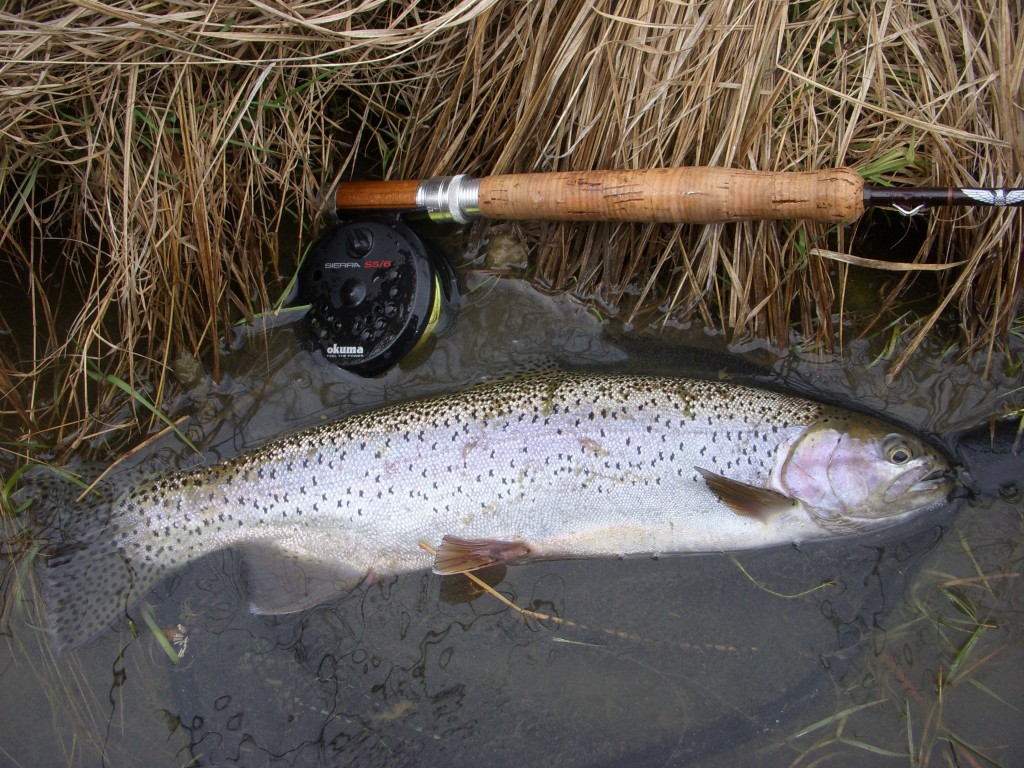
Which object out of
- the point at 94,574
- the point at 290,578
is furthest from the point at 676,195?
the point at 94,574

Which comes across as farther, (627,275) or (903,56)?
(627,275)

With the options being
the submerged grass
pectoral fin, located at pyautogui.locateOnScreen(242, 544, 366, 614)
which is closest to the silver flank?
pectoral fin, located at pyautogui.locateOnScreen(242, 544, 366, 614)

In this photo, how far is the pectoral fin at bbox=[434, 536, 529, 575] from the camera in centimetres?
201

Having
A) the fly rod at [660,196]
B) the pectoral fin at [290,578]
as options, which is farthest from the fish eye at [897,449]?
the pectoral fin at [290,578]

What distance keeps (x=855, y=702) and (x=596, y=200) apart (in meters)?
1.68

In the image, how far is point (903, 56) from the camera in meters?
1.98

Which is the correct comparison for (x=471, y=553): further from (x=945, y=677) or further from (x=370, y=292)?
(x=945, y=677)

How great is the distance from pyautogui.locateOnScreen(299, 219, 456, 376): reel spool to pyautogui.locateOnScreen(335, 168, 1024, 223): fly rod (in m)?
0.11

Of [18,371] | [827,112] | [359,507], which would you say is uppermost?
[827,112]

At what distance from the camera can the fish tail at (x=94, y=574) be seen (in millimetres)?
2117

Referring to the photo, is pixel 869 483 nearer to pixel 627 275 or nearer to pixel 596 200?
pixel 627 275

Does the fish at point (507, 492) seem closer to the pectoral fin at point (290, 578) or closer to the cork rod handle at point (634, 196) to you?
the pectoral fin at point (290, 578)

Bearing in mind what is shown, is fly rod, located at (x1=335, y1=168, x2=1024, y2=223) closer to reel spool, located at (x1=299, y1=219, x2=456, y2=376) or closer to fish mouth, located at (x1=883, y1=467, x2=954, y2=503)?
reel spool, located at (x1=299, y1=219, x2=456, y2=376)

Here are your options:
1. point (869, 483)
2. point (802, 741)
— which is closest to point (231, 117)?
point (869, 483)
